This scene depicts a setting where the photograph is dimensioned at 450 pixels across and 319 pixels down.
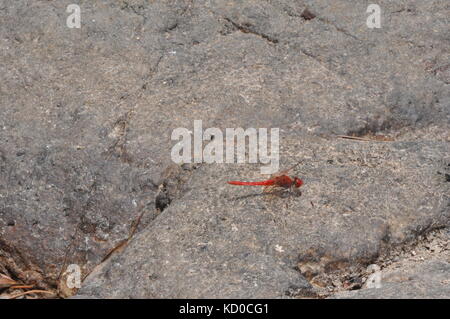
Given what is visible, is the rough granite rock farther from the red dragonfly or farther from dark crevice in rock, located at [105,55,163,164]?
dark crevice in rock, located at [105,55,163,164]

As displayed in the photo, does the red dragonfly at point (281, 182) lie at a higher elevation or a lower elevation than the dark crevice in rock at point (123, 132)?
higher

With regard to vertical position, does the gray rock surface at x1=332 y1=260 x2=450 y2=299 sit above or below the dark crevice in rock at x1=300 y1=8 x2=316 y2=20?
below

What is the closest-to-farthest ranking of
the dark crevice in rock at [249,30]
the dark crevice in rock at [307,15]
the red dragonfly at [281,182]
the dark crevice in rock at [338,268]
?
the dark crevice in rock at [338,268], the red dragonfly at [281,182], the dark crevice in rock at [249,30], the dark crevice in rock at [307,15]

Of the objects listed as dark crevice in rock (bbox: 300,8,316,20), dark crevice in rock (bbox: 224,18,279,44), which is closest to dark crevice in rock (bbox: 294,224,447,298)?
dark crevice in rock (bbox: 224,18,279,44)

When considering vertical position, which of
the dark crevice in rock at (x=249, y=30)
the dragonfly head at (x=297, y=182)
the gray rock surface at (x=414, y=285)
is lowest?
the gray rock surface at (x=414, y=285)

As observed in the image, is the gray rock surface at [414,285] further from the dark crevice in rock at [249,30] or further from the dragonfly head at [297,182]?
the dark crevice in rock at [249,30]

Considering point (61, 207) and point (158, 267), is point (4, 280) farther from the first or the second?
point (158, 267)

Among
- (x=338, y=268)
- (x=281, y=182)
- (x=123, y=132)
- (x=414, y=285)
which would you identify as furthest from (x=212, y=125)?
(x=414, y=285)

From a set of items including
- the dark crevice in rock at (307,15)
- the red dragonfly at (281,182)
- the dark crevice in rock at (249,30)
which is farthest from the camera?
the dark crevice in rock at (307,15)

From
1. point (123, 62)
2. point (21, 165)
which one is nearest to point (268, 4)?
point (123, 62)

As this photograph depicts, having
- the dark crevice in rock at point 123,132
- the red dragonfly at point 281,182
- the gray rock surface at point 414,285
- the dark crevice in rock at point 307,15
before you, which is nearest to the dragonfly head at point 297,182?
the red dragonfly at point 281,182
